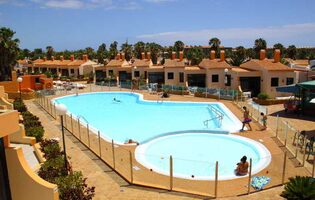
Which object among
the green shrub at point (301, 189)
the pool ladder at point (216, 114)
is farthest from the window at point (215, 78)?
the green shrub at point (301, 189)

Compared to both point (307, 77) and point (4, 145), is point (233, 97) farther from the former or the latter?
point (4, 145)

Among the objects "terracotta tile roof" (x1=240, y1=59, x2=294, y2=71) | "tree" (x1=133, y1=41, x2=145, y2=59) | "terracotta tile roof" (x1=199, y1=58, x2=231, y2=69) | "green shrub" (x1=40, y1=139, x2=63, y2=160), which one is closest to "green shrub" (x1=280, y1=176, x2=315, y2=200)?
"green shrub" (x1=40, y1=139, x2=63, y2=160)

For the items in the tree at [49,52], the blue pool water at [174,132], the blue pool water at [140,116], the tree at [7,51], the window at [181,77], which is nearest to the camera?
the blue pool water at [174,132]

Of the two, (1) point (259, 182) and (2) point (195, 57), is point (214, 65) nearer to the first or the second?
(2) point (195, 57)

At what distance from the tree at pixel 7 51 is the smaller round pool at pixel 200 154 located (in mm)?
33590

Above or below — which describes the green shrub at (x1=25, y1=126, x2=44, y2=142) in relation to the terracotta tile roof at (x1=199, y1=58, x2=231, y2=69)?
below

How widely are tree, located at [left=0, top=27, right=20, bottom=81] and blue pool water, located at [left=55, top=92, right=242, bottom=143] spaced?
14.9 meters

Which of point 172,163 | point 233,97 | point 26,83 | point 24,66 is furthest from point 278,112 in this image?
point 24,66

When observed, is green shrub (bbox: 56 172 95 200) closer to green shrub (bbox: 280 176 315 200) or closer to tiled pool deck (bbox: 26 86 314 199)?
tiled pool deck (bbox: 26 86 314 199)

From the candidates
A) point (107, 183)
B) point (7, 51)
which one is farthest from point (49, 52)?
point (107, 183)

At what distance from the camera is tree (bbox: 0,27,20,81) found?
41.2 metres

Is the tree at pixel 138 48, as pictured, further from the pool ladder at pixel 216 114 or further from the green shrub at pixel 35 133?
the green shrub at pixel 35 133

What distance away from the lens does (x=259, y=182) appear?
10.6 metres

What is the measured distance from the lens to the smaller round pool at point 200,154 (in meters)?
11.7
